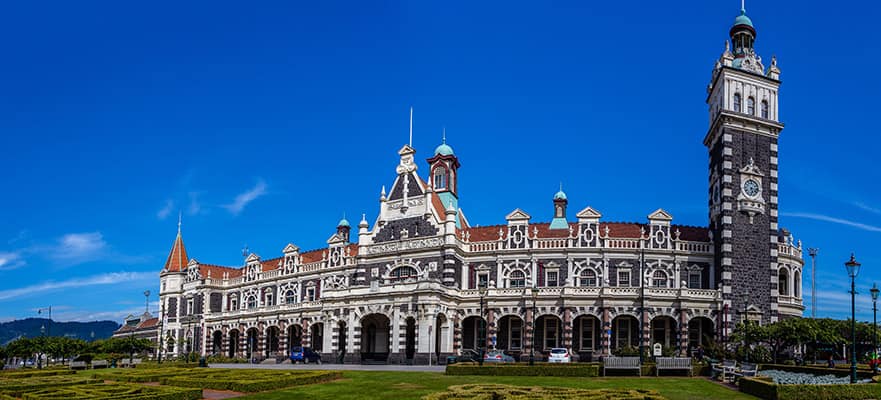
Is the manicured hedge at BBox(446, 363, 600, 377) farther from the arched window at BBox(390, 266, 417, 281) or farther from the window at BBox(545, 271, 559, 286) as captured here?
the arched window at BBox(390, 266, 417, 281)

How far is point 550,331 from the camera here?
73438mm

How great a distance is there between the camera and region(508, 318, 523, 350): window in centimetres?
7406

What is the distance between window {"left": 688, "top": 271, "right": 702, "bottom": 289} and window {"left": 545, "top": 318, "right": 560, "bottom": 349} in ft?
41.8

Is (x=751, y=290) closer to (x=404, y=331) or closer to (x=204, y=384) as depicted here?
(x=404, y=331)

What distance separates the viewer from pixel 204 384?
125ft

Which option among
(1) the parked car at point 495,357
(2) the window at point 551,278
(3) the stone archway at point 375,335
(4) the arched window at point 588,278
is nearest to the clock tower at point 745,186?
(4) the arched window at point 588,278

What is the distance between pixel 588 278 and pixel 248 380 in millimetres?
42159

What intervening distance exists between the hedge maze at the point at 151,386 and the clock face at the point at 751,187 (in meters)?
43.0

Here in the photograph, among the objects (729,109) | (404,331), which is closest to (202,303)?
(404,331)

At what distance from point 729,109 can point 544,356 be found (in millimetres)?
27540

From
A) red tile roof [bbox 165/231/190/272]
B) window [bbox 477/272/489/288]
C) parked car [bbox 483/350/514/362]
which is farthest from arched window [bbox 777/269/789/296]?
Result: red tile roof [bbox 165/231/190/272]

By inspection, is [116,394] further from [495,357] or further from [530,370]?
[495,357]

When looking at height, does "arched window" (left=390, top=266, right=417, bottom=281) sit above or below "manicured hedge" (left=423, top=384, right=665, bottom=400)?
above

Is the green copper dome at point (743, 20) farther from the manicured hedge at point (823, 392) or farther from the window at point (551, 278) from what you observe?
the manicured hedge at point (823, 392)
